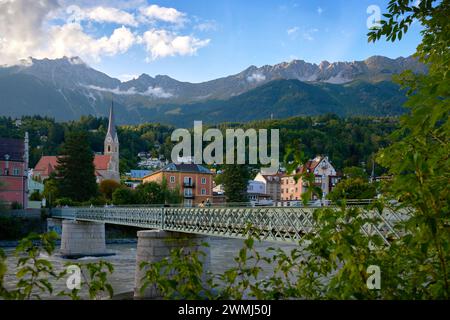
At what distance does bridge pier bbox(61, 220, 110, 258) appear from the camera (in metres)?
53.5

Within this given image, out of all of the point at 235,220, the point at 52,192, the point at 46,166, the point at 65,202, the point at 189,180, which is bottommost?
the point at 65,202

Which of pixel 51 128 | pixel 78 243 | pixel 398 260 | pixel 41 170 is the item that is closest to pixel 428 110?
pixel 398 260

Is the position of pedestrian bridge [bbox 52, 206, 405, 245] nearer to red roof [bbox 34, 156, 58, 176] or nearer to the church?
the church

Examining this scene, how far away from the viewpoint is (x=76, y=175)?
7969 centimetres

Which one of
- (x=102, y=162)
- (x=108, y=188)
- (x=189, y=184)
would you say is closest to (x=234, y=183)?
(x=189, y=184)

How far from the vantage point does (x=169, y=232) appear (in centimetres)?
3120

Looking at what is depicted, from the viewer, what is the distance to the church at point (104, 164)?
121 metres

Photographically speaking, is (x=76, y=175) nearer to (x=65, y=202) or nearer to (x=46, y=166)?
(x=65, y=202)

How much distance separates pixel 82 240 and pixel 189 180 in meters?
35.5

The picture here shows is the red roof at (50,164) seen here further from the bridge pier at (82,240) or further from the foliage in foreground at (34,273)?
the foliage in foreground at (34,273)

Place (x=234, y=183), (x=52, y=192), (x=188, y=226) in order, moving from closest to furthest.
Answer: (x=188, y=226) < (x=52, y=192) < (x=234, y=183)

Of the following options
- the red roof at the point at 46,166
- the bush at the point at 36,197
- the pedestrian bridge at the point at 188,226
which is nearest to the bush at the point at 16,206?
the bush at the point at 36,197

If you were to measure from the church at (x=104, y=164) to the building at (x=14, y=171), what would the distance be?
2583 cm
